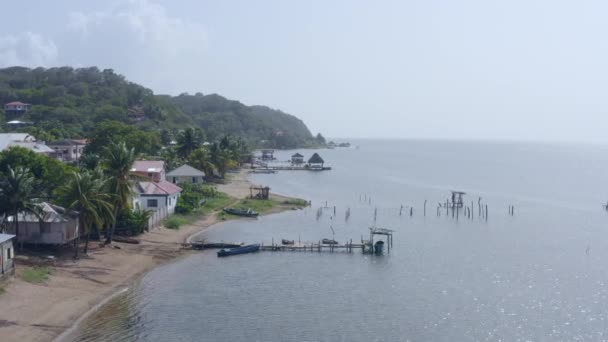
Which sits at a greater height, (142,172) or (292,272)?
(142,172)

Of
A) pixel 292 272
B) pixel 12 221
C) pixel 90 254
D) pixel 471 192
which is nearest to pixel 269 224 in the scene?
pixel 292 272

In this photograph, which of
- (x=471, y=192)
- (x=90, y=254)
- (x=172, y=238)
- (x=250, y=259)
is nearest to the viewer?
(x=90, y=254)

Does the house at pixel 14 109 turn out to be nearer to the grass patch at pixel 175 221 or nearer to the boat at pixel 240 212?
the boat at pixel 240 212

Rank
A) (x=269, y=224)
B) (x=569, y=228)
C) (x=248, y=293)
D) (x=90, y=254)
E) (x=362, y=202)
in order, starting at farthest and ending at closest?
(x=362, y=202)
(x=569, y=228)
(x=269, y=224)
(x=90, y=254)
(x=248, y=293)

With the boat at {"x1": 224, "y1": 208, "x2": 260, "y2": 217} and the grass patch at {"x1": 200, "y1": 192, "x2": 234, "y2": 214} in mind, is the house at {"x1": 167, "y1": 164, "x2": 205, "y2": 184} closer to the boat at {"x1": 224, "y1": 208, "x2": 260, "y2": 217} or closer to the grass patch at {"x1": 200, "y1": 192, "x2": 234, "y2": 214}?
the grass patch at {"x1": 200, "y1": 192, "x2": 234, "y2": 214}

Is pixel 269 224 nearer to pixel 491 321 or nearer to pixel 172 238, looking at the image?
pixel 172 238

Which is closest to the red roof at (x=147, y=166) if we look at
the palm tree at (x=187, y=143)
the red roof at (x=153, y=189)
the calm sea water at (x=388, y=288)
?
the red roof at (x=153, y=189)

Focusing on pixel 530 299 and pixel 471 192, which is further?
pixel 471 192
